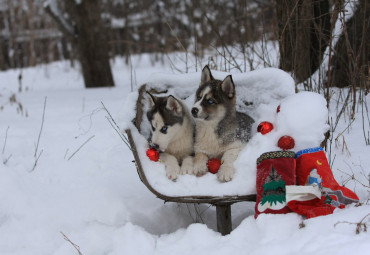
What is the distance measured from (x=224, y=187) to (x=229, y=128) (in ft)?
1.77

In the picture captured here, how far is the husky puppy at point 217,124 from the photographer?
2.72 metres

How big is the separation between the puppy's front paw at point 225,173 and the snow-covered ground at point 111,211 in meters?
0.30

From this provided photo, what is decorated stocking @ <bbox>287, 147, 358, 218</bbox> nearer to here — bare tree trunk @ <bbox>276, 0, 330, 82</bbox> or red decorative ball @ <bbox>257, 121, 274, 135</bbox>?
red decorative ball @ <bbox>257, 121, 274, 135</bbox>

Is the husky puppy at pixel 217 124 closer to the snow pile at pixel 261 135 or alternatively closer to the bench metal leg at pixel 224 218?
the snow pile at pixel 261 135

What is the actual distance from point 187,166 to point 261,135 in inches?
23.6

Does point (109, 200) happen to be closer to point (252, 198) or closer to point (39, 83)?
point (252, 198)

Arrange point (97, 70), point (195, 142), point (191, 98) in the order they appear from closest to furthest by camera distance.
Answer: point (195, 142) < point (191, 98) < point (97, 70)

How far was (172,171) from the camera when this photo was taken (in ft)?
8.73

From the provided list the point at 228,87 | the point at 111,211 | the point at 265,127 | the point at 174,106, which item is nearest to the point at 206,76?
the point at 228,87

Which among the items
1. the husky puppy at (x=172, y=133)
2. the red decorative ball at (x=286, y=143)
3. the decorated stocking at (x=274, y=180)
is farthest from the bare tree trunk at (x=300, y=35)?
the decorated stocking at (x=274, y=180)

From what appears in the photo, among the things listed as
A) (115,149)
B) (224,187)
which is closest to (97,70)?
(115,149)

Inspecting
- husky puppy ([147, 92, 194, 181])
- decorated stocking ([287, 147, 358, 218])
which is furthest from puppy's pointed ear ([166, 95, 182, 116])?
decorated stocking ([287, 147, 358, 218])

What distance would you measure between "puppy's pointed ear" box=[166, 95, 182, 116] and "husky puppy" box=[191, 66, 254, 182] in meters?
0.15

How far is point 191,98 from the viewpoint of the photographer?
3.28m
